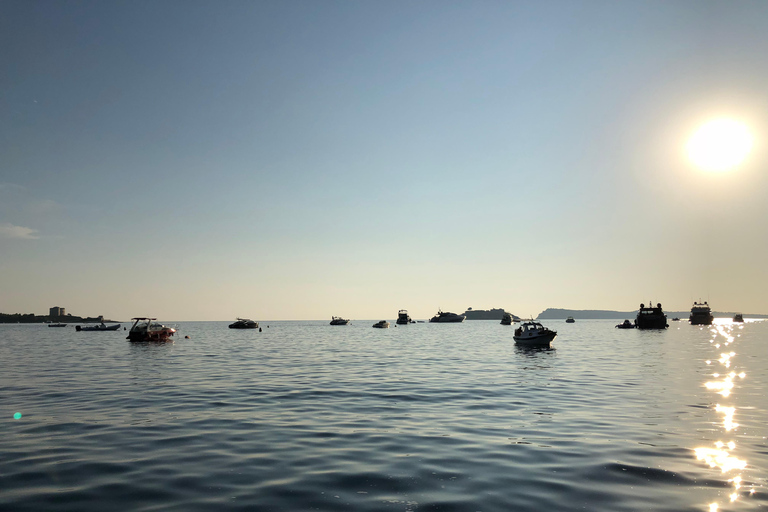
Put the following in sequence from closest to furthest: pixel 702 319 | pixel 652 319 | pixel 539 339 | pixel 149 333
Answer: pixel 539 339 < pixel 149 333 < pixel 652 319 < pixel 702 319

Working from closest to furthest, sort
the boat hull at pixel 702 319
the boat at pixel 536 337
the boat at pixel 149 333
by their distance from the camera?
the boat at pixel 536 337
the boat at pixel 149 333
the boat hull at pixel 702 319

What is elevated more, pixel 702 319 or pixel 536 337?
pixel 536 337

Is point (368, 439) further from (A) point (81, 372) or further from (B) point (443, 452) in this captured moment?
(A) point (81, 372)

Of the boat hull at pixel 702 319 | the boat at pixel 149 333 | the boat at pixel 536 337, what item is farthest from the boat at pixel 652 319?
the boat at pixel 149 333

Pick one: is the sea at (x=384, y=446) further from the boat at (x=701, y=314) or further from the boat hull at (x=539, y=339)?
the boat at (x=701, y=314)

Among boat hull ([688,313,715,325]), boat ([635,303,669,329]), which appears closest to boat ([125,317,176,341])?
boat ([635,303,669,329])

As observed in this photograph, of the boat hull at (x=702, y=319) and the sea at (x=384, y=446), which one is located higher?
the sea at (x=384, y=446)

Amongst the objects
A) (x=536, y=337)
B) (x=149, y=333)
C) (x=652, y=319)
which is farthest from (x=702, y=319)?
(x=149, y=333)

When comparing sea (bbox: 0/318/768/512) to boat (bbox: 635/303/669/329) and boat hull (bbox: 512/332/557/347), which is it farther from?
boat (bbox: 635/303/669/329)

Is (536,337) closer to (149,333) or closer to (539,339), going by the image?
(539,339)

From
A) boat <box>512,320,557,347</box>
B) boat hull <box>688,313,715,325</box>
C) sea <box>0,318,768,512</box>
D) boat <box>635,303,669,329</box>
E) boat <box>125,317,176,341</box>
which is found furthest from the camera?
boat hull <box>688,313,715,325</box>

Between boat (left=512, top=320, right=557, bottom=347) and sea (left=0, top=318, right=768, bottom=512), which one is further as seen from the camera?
boat (left=512, top=320, right=557, bottom=347)

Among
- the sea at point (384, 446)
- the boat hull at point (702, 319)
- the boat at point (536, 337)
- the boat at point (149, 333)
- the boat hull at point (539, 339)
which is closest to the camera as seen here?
the sea at point (384, 446)

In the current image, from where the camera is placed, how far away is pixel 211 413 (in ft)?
57.0
